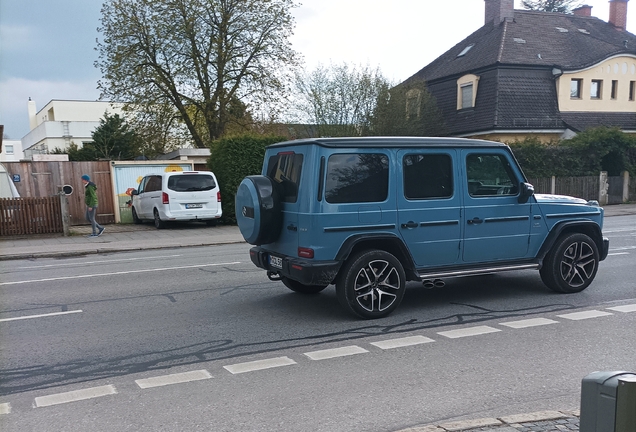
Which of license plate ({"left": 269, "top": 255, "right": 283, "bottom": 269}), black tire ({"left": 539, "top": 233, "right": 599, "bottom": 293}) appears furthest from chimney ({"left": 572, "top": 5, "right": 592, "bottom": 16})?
license plate ({"left": 269, "top": 255, "right": 283, "bottom": 269})

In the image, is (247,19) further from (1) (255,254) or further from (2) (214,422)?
(2) (214,422)

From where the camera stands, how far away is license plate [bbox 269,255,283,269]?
6926mm

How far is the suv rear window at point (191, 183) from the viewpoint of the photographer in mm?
17991

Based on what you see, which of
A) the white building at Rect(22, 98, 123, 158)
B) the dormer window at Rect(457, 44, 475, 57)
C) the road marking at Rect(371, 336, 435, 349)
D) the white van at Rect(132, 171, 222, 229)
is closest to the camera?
the road marking at Rect(371, 336, 435, 349)

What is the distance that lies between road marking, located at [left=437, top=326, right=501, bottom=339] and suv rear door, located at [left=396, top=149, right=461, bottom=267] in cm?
107

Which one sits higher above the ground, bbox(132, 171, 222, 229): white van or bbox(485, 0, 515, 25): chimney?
bbox(485, 0, 515, 25): chimney

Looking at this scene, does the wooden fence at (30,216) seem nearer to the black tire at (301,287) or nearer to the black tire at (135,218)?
the black tire at (135,218)

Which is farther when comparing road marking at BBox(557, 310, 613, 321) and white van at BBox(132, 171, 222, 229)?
white van at BBox(132, 171, 222, 229)

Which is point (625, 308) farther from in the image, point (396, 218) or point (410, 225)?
point (396, 218)

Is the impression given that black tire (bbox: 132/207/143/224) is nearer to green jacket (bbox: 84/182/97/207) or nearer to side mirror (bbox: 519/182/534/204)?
green jacket (bbox: 84/182/97/207)

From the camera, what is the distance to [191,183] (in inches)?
718

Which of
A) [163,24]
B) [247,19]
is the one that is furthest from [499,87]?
[163,24]

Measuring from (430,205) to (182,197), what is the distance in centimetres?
1264

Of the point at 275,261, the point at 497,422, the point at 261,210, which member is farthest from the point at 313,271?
the point at 497,422
